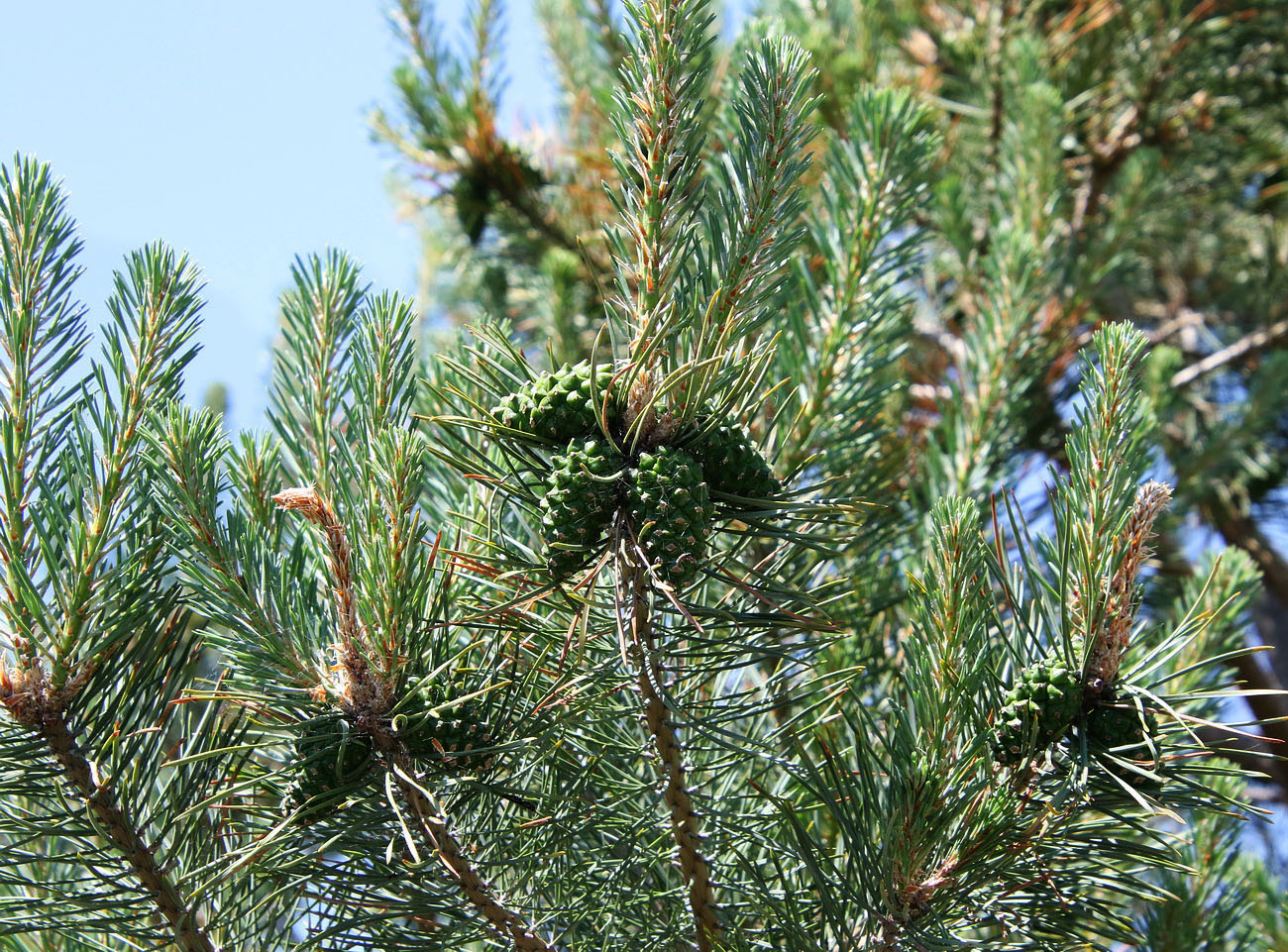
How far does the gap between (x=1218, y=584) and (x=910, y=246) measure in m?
0.56

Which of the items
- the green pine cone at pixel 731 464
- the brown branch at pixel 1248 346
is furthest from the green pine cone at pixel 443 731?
the brown branch at pixel 1248 346

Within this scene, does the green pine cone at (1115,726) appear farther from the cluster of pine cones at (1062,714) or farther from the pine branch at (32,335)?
the pine branch at (32,335)

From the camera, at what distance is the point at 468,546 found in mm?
982

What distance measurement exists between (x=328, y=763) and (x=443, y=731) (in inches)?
3.7

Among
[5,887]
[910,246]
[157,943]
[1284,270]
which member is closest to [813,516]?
[910,246]

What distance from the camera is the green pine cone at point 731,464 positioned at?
0.80 metres

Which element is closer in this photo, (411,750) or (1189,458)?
(411,750)

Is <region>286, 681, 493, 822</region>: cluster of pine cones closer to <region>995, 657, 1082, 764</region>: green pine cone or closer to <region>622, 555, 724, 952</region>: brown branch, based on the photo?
<region>622, 555, 724, 952</region>: brown branch

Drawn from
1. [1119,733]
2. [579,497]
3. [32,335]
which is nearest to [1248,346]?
[1119,733]

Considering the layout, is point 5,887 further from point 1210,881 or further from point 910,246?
point 1210,881

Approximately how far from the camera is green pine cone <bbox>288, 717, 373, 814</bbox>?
31.0 inches

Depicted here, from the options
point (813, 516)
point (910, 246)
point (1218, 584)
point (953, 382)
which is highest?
point (910, 246)

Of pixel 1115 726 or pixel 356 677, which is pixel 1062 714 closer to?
pixel 1115 726

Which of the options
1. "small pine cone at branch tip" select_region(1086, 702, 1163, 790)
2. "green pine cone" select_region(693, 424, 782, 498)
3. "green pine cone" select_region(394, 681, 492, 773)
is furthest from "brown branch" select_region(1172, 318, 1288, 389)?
"green pine cone" select_region(394, 681, 492, 773)
